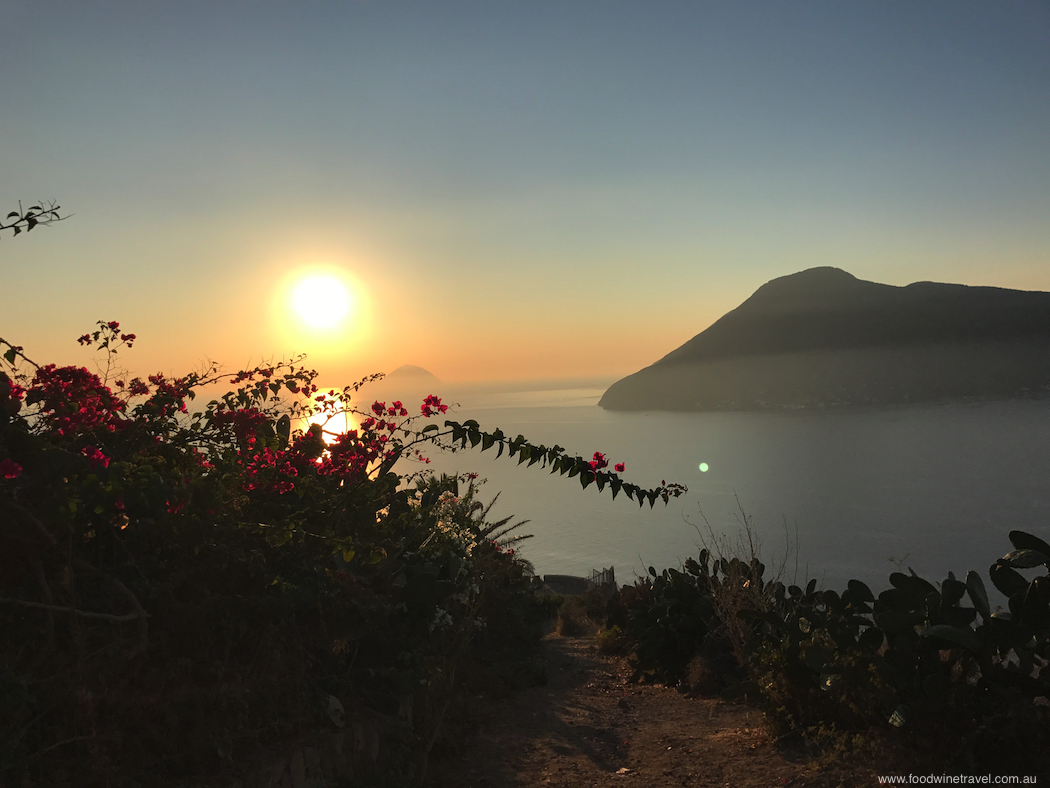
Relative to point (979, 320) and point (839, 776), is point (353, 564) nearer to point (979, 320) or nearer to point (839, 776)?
point (839, 776)

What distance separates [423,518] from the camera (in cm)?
866

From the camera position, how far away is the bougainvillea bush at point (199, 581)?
3.98 metres

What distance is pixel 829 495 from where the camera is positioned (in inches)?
4461

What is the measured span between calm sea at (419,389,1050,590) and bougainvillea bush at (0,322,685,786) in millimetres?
27481

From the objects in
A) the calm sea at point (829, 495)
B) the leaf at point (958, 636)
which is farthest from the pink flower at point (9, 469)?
the calm sea at point (829, 495)

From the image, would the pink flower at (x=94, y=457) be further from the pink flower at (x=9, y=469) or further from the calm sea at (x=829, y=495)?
the calm sea at (x=829, y=495)

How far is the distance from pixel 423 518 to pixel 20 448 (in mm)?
5162

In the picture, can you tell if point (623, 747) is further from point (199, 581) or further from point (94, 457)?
point (94, 457)

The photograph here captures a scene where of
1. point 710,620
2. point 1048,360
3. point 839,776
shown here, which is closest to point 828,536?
point 710,620

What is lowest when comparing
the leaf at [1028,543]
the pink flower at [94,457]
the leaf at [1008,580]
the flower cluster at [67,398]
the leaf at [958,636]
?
the leaf at [958,636]

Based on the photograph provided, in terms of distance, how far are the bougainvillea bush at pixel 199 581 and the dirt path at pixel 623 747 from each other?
2.94 feet

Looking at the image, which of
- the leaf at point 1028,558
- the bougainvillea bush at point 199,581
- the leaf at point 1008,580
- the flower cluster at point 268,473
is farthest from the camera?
the flower cluster at point 268,473

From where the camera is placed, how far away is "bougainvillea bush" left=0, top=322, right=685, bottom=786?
398 cm

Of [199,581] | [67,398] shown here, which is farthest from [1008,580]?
[67,398]
